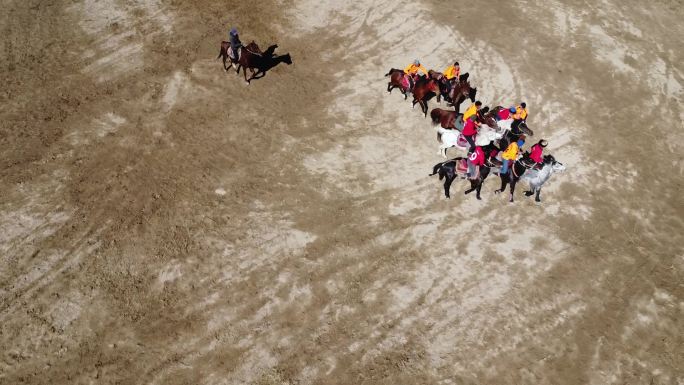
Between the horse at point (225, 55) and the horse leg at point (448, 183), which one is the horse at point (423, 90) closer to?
the horse leg at point (448, 183)

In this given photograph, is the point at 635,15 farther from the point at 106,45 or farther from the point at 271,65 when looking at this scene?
the point at 106,45

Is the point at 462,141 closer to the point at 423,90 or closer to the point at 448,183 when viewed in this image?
the point at 448,183

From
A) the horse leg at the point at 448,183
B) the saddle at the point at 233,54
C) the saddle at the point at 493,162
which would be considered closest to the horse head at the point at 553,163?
the saddle at the point at 493,162

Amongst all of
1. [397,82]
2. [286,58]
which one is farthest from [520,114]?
[286,58]

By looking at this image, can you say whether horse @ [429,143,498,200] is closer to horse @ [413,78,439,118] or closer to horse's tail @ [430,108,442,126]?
horse's tail @ [430,108,442,126]

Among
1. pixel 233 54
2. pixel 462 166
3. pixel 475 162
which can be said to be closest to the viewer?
pixel 475 162

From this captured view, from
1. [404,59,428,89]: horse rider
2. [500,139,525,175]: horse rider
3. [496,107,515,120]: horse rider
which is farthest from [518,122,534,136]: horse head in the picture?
[404,59,428,89]: horse rider
